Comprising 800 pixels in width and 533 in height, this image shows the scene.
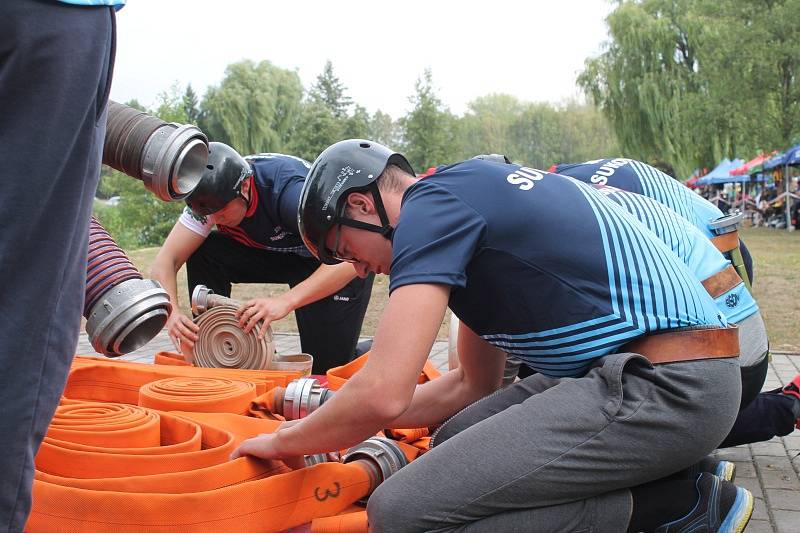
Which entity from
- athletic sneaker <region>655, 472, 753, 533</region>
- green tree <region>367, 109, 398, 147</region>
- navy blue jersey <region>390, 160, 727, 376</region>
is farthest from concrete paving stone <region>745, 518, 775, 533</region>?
green tree <region>367, 109, 398, 147</region>

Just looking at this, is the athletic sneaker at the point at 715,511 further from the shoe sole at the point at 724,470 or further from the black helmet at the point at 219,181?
the black helmet at the point at 219,181

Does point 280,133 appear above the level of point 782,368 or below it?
below

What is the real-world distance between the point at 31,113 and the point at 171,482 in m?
1.39

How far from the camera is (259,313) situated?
3984 mm

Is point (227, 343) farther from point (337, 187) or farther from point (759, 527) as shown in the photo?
point (759, 527)

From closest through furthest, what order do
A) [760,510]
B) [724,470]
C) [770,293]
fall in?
[724,470] → [760,510] → [770,293]

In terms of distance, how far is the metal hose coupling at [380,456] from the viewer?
2.70 meters

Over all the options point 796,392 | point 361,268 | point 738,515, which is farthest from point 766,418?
point 361,268

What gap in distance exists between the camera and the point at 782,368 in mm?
6332

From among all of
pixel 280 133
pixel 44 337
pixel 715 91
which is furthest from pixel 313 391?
pixel 280 133

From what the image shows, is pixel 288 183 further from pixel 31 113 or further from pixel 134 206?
pixel 134 206

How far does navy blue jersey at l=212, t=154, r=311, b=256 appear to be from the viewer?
14.7ft

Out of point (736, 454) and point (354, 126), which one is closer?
point (736, 454)

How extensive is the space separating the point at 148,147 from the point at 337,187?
0.88 metres
